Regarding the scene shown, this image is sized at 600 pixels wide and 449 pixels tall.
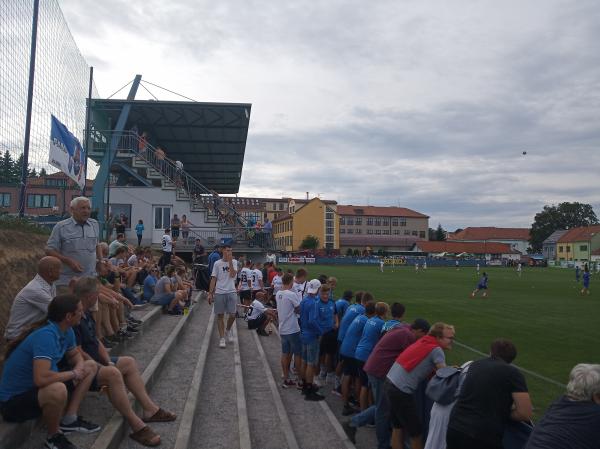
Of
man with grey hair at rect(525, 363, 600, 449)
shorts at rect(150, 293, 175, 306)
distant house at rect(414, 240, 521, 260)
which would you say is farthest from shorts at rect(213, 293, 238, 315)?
distant house at rect(414, 240, 521, 260)

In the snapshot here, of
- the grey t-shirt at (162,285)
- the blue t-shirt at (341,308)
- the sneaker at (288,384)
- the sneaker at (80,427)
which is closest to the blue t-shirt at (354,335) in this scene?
the sneaker at (288,384)

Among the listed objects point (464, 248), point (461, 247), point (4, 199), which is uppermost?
point (461, 247)

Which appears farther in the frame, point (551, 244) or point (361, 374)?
point (551, 244)

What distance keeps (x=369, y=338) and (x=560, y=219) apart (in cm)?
12753

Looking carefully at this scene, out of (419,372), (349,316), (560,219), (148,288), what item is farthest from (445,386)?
(560,219)

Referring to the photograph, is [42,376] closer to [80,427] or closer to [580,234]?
[80,427]

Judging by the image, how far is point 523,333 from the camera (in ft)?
46.4

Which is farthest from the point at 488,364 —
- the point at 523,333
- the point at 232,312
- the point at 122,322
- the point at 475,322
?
the point at 475,322

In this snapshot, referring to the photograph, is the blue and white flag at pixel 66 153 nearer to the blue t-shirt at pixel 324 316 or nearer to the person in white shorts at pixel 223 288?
the person in white shorts at pixel 223 288

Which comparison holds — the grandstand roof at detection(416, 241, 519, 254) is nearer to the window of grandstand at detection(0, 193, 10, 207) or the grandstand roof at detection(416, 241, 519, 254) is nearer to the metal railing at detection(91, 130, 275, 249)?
the metal railing at detection(91, 130, 275, 249)

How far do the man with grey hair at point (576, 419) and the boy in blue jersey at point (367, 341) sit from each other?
10.3 ft

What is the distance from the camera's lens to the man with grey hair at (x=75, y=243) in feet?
19.1

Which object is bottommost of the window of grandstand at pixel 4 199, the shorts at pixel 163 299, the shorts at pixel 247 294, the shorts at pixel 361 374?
the shorts at pixel 361 374

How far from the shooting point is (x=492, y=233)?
141375mm
